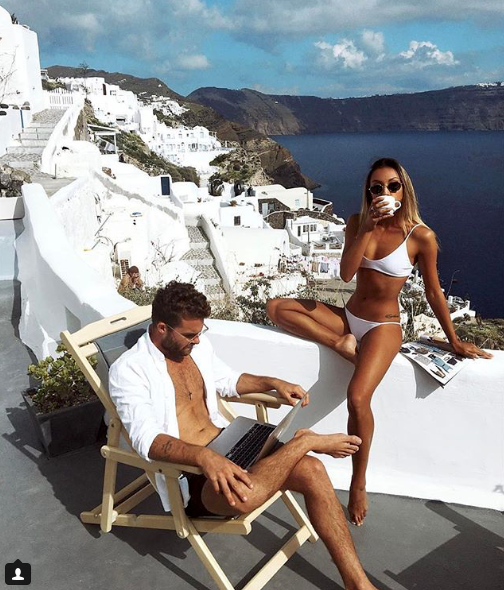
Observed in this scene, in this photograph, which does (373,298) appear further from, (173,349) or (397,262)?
(173,349)

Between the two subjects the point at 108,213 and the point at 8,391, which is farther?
the point at 108,213

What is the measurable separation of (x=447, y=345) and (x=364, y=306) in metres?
0.48

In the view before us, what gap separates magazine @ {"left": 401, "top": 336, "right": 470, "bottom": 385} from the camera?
277 cm

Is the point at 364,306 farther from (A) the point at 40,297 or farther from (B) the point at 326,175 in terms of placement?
(B) the point at 326,175

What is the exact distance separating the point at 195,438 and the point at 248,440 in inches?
9.2

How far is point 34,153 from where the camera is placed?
15.6m

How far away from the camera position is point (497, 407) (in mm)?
2797

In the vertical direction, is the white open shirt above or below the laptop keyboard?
above

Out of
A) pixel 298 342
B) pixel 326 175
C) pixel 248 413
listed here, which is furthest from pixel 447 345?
pixel 326 175

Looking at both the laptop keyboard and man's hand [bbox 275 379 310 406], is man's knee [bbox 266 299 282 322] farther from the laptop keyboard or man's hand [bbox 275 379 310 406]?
the laptop keyboard

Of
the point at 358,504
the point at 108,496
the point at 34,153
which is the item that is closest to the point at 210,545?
the point at 108,496

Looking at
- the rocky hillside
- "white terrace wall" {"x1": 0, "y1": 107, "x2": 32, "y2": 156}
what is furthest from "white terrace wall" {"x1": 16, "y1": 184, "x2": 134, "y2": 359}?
the rocky hillside

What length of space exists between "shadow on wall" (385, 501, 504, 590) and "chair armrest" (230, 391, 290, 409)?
0.85m

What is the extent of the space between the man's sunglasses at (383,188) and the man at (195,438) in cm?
104
